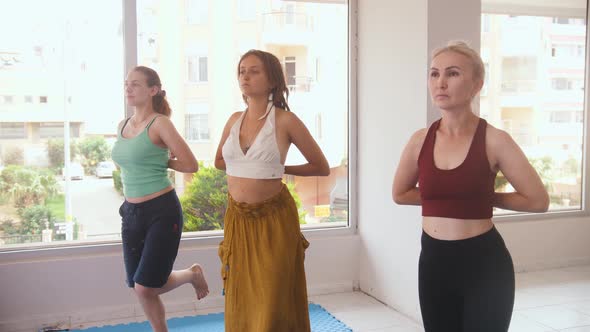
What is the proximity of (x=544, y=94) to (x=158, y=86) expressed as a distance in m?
3.91

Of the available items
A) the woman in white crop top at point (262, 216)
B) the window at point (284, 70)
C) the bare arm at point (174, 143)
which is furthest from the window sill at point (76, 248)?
the woman in white crop top at point (262, 216)

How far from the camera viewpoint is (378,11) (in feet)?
13.2

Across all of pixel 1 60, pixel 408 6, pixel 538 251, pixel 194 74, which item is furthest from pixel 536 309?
pixel 1 60

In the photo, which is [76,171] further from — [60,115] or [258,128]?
Result: [258,128]

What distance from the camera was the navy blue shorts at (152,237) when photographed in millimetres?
2830

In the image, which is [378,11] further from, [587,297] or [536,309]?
[587,297]

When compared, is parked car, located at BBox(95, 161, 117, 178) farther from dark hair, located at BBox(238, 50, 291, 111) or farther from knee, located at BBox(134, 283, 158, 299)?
dark hair, located at BBox(238, 50, 291, 111)

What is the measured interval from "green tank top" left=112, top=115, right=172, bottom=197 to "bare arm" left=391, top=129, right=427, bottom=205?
1383 mm

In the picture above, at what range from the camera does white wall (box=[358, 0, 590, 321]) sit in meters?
3.42

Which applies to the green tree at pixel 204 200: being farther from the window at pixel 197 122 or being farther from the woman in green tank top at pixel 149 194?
the woman in green tank top at pixel 149 194

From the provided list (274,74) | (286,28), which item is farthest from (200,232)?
(274,74)

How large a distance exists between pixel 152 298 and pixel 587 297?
3253 millimetres

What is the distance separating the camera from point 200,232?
13.4 ft

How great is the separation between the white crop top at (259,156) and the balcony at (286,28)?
6.17ft
